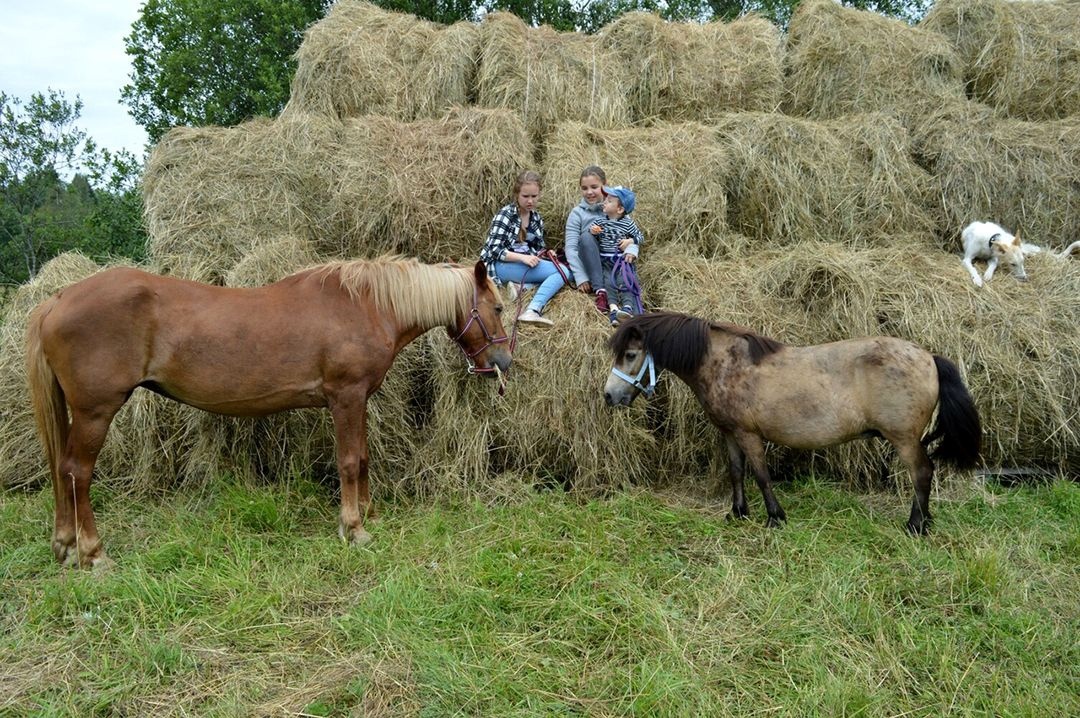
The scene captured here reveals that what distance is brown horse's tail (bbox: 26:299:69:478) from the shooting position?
12.3ft

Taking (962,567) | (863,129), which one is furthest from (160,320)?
(863,129)

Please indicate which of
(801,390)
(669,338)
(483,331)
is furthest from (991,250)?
(483,331)

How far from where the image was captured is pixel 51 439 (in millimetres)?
3799

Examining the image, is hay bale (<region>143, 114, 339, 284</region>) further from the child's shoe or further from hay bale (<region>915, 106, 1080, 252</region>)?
hay bale (<region>915, 106, 1080, 252</region>)

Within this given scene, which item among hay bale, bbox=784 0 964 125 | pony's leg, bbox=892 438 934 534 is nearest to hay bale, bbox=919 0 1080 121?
hay bale, bbox=784 0 964 125

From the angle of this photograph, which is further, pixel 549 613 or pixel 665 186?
pixel 665 186

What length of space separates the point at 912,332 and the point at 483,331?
10.1 ft

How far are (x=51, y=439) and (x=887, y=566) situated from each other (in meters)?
4.64

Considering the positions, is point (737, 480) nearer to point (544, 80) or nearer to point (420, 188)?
Result: point (420, 188)

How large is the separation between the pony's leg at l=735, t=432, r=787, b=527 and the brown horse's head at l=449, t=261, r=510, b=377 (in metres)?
1.57

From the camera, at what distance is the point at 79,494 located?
3693mm

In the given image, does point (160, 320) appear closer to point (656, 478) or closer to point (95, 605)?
point (95, 605)

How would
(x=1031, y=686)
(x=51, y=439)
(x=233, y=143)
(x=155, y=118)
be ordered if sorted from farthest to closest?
(x=155, y=118) → (x=233, y=143) → (x=51, y=439) → (x=1031, y=686)

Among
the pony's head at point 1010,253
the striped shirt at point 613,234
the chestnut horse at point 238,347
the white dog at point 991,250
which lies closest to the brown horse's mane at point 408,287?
the chestnut horse at point 238,347
